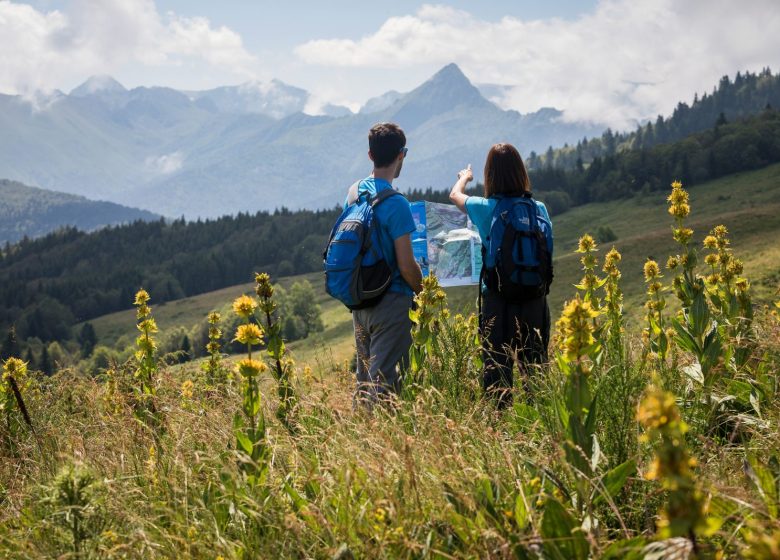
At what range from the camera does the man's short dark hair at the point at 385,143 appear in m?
6.63

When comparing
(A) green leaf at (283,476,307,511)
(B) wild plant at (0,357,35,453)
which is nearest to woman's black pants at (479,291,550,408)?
(A) green leaf at (283,476,307,511)

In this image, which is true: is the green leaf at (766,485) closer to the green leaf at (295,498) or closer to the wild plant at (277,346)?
the green leaf at (295,498)

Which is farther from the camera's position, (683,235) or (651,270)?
(651,270)

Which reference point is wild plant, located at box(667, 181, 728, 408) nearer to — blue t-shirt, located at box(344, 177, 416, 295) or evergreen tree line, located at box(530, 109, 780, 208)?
blue t-shirt, located at box(344, 177, 416, 295)

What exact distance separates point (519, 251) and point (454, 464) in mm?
2947

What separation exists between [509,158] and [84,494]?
184 inches

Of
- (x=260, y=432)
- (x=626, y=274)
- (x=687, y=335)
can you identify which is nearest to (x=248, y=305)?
(x=260, y=432)

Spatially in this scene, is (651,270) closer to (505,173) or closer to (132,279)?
(505,173)

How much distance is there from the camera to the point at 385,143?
6.64 metres

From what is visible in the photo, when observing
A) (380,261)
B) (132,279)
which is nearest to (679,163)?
(132,279)

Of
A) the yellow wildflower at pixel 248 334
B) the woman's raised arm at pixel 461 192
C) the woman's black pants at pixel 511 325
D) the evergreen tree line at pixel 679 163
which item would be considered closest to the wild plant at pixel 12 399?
the yellow wildflower at pixel 248 334

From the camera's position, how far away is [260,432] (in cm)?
411

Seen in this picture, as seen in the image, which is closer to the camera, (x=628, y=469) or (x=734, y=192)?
(x=628, y=469)

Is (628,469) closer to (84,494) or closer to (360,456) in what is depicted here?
(360,456)
